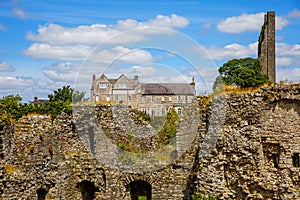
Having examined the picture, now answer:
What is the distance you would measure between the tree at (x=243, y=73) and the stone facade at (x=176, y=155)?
70.3 ft

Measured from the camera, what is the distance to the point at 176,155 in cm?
1605

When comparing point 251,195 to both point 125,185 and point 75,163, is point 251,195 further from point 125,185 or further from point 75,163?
point 75,163

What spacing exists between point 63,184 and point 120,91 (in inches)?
624

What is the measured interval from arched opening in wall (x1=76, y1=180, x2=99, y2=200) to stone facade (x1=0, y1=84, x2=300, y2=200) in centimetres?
4

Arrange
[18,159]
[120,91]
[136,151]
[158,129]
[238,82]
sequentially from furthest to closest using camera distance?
[238,82]
[120,91]
[158,129]
[136,151]
[18,159]

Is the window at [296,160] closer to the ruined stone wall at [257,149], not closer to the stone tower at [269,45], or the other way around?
the ruined stone wall at [257,149]

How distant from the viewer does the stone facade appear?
43.6ft

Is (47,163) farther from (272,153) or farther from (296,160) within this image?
(296,160)

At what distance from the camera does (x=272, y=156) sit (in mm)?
13570

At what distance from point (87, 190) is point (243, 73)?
26.2 metres

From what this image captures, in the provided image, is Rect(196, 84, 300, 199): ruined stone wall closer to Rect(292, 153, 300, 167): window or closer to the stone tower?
Rect(292, 153, 300, 167): window

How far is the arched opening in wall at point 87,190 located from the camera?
55.2 feet

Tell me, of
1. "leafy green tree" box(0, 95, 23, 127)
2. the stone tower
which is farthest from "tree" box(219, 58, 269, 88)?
"leafy green tree" box(0, 95, 23, 127)

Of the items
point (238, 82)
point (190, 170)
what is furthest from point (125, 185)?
point (238, 82)
